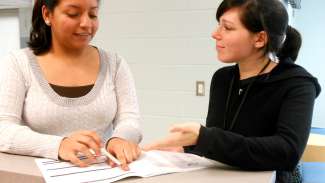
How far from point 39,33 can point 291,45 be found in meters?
0.84

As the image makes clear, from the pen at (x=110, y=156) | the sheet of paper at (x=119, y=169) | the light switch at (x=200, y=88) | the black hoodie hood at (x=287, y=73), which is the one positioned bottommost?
the light switch at (x=200, y=88)

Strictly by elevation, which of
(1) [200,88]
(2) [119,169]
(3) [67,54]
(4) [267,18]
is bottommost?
(1) [200,88]

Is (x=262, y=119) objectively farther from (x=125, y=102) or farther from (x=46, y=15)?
(x=46, y=15)

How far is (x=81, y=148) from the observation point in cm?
88

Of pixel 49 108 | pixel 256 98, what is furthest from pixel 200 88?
pixel 49 108

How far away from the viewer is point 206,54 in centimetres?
A: 276

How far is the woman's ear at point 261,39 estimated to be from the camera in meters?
1.11

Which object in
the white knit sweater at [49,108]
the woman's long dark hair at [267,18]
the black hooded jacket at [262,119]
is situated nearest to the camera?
the black hooded jacket at [262,119]

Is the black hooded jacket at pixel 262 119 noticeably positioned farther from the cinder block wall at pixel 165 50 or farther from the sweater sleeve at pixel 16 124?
the cinder block wall at pixel 165 50

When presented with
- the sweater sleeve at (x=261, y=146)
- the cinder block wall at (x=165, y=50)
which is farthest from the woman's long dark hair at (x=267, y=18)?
the cinder block wall at (x=165, y=50)

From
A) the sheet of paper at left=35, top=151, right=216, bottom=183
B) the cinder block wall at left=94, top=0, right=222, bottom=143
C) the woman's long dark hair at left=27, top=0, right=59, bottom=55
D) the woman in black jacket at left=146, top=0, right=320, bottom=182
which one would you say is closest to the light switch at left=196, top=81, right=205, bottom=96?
the cinder block wall at left=94, top=0, right=222, bottom=143

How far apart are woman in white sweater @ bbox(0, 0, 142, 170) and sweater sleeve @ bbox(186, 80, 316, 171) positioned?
0.20 metres

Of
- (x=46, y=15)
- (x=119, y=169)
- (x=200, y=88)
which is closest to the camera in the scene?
(x=119, y=169)

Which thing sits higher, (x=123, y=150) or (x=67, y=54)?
(x=67, y=54)
